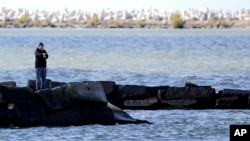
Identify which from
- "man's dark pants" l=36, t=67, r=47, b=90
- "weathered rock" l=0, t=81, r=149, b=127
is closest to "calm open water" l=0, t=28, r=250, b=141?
"weathered rock" l=0, t=81, r=149, b=127

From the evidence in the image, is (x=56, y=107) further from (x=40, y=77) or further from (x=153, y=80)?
(x=153, y=80)

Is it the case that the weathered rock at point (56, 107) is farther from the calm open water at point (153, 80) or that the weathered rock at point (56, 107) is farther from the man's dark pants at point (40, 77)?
the man's dark pants at point (40, 77)

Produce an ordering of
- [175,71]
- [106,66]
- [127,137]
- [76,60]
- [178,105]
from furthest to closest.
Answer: [76,60], [106,66], [175,71], [178,105], [127,137]

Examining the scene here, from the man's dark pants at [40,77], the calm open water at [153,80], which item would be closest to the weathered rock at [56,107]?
the calm open water at [153,80]

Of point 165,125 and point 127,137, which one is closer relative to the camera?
point 127,137

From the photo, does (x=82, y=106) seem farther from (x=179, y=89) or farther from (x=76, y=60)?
(x=76, y=60)

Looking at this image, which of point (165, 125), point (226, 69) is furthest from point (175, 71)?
point (165, 125)

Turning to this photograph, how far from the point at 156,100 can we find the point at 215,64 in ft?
105

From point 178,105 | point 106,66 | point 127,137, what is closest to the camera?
point 127,137

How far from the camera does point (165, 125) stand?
103 feet

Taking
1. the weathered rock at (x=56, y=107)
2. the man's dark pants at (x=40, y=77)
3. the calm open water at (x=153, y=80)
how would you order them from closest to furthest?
the calm open water at (x=153, y=80)
the weathered rock at (x=56, y=107)
the man's dark pants at (x=40, y=77)

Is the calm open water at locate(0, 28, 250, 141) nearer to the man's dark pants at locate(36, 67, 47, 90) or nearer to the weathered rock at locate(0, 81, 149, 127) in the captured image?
the weathered rock at locate(0, 81, 149, 127)

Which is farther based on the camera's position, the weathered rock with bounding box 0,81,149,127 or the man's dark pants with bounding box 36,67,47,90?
the man's dark pants with bounding box 36,67,47,90

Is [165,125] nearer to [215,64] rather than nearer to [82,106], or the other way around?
[82,106]
